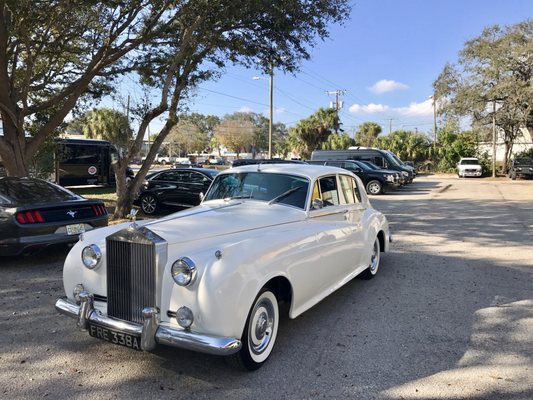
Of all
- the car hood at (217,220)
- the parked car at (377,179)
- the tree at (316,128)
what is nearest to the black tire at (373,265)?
the car hood at (217,220)

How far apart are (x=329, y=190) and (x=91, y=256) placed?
110 inches

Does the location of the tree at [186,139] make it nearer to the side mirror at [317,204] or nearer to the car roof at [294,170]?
the car roof at [294,170]

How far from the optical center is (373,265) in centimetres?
658

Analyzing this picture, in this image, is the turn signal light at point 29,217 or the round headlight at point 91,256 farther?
the turn signal light at point 29,217

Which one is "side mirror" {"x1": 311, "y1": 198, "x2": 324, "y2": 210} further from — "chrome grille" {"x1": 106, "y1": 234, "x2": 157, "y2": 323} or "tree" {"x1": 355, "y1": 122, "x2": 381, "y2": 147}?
"tree" {"x1": 355, "y1": 122, "x2": 381, "y2": 147}

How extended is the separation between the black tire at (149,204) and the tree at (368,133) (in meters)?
50.4

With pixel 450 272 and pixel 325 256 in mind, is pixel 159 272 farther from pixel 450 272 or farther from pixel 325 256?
pixel 450 272

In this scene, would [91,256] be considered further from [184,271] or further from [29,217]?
[29,217]

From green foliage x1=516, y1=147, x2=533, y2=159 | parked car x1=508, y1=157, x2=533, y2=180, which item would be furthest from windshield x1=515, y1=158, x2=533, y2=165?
green foliage x1=516, y1=147, x2=533, y2=159

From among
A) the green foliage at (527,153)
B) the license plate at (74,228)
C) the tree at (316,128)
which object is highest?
the tree at (316,128)

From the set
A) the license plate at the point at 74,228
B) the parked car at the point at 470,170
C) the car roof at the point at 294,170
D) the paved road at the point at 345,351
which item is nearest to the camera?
the paved road at the point at 345,351

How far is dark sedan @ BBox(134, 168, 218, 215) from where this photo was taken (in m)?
13.6

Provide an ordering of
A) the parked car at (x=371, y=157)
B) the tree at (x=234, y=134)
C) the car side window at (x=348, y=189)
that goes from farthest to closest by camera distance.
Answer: the tree at (x=234, y=134), the parked car at (x=371, y=157), the car side window at (x=348, y=189)

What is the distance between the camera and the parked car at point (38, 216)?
6.70 m
